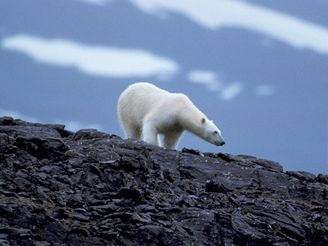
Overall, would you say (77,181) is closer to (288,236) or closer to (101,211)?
(101,211)

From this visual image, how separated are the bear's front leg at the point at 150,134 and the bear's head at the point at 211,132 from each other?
167 cm

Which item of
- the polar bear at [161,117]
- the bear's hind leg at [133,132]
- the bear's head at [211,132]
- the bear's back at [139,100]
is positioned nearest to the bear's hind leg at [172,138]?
the polar bear at [161,117]

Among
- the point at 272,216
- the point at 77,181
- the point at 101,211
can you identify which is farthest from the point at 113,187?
the point at 272,216

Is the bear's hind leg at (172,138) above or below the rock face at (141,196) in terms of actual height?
above

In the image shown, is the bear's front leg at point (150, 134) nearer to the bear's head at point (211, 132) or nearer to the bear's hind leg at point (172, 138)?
the bear's hind leg at point (172, 138)

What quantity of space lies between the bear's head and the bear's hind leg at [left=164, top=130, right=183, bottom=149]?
2.37 ft

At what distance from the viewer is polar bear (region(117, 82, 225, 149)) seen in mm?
29312

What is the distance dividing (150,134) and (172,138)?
1158mm

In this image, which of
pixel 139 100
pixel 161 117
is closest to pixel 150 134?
pixel 161 117

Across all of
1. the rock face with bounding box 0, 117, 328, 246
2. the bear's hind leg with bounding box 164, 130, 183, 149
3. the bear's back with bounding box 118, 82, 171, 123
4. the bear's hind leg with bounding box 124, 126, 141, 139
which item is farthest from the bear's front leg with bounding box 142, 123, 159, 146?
the rock face with bounding box 0, 117, 328, 246

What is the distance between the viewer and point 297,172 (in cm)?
2539

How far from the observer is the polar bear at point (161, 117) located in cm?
2931

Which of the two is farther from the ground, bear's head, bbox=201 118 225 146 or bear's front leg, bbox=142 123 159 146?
bear's head, bbox=201 118 225 146

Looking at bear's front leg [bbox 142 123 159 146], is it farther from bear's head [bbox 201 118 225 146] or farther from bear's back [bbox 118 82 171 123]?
bear's head [bbox 201 118 225 146]
